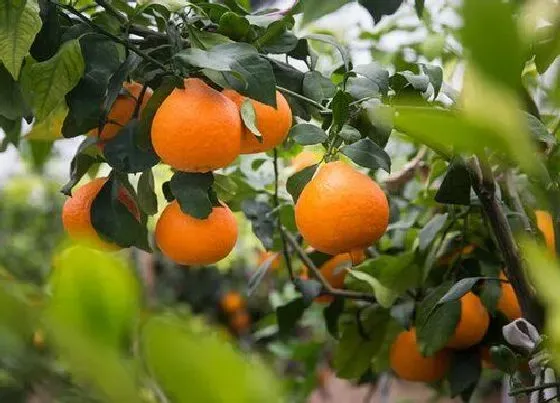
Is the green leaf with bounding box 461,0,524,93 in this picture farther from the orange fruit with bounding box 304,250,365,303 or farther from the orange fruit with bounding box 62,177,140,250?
the orange fruit with bounding box 304,250,365,303

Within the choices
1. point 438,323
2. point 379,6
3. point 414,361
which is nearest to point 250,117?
point 379,6

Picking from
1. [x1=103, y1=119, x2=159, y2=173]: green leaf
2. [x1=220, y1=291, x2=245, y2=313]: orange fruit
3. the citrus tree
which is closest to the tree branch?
the citrus tree

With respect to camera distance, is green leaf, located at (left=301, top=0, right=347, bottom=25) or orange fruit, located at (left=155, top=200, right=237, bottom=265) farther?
orange fruit, located at (left=155, top=200, right=237, bottom=265)

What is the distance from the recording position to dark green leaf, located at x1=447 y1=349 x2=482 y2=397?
2.56ft

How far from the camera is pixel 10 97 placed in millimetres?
564

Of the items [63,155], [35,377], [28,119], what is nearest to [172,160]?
[28,119]

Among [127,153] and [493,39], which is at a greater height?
[493,39]

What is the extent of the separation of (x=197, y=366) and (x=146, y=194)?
476mm

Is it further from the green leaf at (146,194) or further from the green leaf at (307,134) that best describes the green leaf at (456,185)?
the green leaf at (146,194)

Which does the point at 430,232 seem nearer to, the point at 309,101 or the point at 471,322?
the point at 471,322

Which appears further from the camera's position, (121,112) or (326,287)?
(326,287)

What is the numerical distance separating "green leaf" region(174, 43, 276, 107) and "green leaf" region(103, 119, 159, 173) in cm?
8

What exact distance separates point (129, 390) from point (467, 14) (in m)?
0.11

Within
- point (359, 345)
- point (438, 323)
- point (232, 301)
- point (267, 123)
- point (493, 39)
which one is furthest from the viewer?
point (232, 301)
